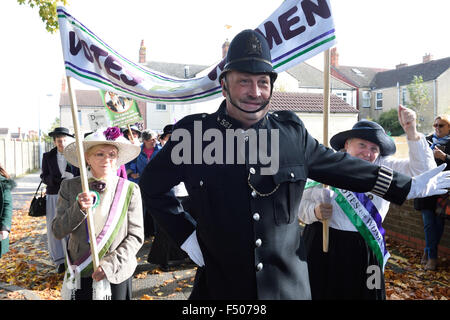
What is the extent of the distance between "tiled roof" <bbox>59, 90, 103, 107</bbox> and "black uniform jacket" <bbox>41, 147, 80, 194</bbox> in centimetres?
5166

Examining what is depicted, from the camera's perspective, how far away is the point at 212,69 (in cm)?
327

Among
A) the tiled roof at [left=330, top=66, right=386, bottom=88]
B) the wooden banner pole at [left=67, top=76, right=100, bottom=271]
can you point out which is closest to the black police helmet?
the wooden banner pole at [left=67, top=76, right=100, bottom=271]

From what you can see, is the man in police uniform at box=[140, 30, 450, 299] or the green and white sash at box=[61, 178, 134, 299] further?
the green and white sash at box=[61, 178, 134, 299]

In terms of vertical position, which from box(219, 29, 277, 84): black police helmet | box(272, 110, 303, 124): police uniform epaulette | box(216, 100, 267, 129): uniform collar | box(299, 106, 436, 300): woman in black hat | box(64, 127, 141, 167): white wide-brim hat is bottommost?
box(299, 106, 436, 300): woman in black hat

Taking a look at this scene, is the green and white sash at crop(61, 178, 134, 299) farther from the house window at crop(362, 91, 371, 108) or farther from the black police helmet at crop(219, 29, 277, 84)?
the house window at crop(362, 91, 371, 108)

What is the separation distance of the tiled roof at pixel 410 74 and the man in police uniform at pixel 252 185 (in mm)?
46471

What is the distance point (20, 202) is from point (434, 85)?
41.9 metres

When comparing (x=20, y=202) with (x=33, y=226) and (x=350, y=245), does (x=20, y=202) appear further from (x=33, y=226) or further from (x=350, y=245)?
(x=350, y=245)

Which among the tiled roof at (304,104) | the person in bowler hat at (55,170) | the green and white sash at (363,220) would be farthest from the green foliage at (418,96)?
the green and white sash at (363,220)

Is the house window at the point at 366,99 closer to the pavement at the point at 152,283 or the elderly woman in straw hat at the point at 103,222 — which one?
the pavement at the point at 152,283

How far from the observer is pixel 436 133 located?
595cm

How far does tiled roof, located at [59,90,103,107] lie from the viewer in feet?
187

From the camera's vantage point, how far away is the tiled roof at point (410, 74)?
44.1 m
